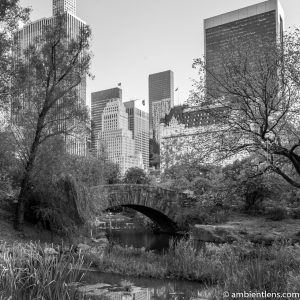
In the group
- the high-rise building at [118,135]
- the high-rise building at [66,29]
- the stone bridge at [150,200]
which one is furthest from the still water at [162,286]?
the high-rise building at [118,135]

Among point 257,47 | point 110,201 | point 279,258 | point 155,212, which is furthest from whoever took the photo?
point 155,212

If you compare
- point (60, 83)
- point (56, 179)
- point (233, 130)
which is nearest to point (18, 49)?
point (60, 83)

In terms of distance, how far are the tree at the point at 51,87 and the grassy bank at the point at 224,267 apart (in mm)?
6074

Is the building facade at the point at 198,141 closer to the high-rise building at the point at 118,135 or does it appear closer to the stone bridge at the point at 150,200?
the stone bridge at the point at 150,200

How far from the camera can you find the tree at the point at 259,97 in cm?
1484

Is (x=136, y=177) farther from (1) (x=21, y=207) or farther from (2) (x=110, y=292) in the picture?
(2) (x=110, y=292)

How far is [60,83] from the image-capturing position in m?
18.8

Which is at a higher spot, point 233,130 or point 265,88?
point 265,88

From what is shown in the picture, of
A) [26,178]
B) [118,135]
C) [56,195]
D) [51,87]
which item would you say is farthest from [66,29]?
[118,135]

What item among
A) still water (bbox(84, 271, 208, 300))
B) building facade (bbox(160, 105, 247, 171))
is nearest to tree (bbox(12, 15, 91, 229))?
building facade (bbox(160, 105, 247, 171))

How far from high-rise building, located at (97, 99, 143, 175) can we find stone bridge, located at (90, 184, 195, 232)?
123415 mm

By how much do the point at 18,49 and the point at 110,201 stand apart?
11.9m

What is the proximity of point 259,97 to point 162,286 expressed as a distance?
7853 mm

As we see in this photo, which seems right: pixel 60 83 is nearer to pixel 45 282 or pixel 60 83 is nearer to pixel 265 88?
pixel 265 88
